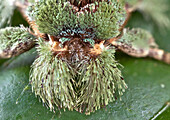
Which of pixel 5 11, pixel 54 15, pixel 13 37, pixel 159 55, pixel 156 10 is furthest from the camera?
pixel 156 10

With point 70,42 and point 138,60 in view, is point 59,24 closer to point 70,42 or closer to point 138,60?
point 70,42

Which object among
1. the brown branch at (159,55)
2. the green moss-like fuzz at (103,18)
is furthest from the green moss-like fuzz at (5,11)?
the brown branch at (159,55)

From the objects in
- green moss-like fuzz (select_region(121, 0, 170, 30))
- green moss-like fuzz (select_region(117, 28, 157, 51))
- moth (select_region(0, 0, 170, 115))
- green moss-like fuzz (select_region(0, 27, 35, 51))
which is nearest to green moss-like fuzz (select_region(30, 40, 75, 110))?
moth (select_region(0, 0, 170, 115))

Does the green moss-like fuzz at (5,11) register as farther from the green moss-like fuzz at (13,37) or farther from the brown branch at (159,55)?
the brown branch at (159,55)

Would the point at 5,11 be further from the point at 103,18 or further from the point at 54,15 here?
the point at 103,18

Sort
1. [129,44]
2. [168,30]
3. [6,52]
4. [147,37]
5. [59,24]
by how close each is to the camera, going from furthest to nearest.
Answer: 1. [168,30]
2. [147,37]
3. [129,44]
4. [6,52]
5. [59,24]

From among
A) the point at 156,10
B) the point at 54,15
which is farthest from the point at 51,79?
the point at 156,10

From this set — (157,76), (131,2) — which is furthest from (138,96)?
(131,2)
